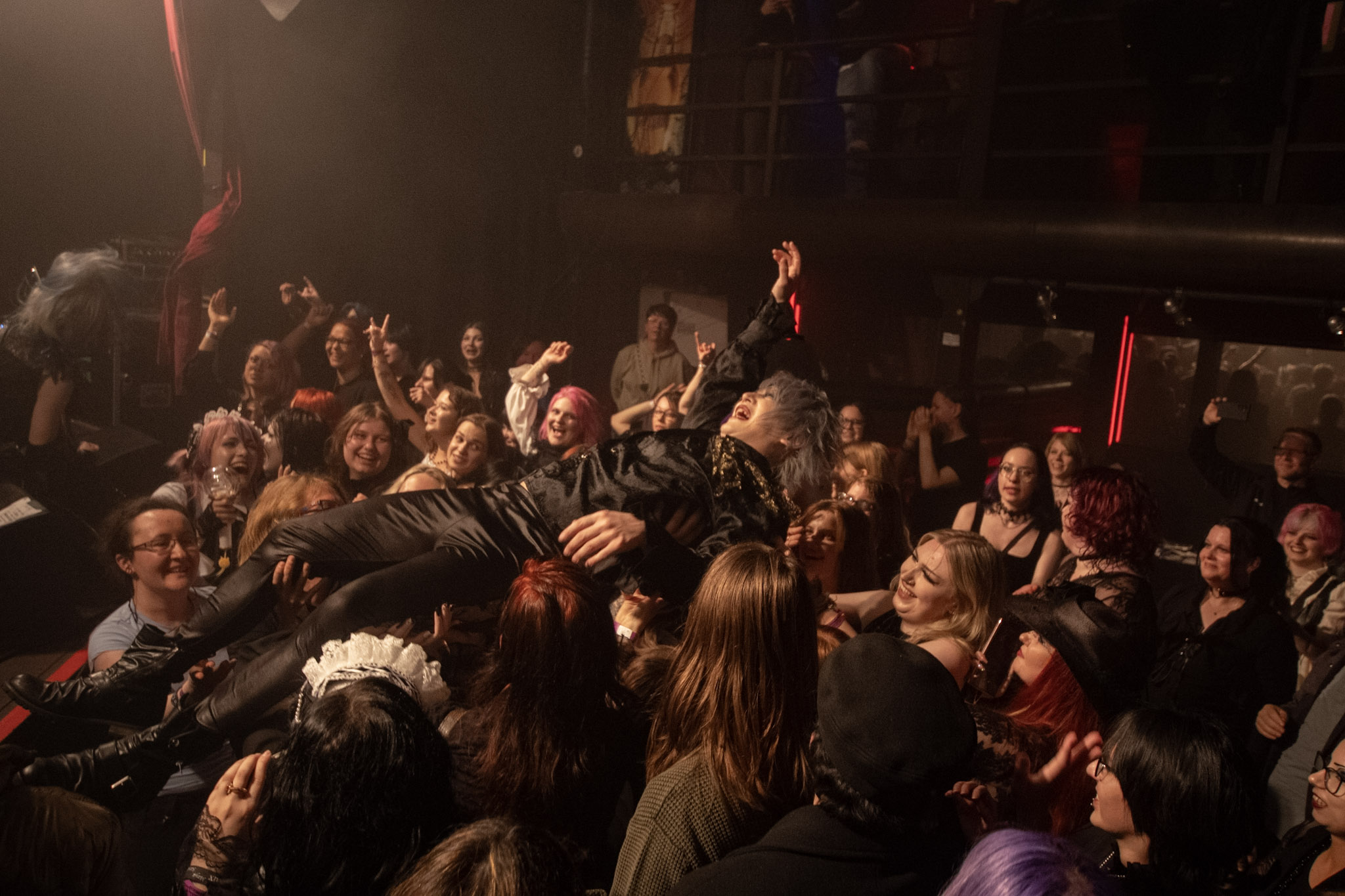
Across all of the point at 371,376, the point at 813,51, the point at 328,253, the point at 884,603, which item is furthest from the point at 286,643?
the point at 813,51

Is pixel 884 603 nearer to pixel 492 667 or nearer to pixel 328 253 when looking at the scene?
pixel 492 667

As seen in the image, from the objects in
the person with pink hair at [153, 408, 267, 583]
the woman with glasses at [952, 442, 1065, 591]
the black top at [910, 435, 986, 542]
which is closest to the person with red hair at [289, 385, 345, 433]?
the person with pink hair at [153, 408, 267, 583]

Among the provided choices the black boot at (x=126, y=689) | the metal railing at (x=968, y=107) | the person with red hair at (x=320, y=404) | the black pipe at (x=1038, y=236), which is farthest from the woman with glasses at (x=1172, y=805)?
the metal railing at (x=968, y=107)

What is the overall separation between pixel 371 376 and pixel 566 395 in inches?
59.0

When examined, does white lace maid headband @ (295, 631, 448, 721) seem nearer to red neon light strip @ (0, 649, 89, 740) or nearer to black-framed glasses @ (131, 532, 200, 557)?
black-framed glasses @ (131, 532, 200, 557)

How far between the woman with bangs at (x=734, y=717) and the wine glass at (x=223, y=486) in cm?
212

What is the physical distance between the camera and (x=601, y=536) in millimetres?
2395

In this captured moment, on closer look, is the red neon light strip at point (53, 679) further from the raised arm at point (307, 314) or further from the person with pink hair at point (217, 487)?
the raised arm at point (307, 314)

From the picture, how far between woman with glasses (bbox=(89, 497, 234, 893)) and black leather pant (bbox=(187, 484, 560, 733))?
0.18 metres

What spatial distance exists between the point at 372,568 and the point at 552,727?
1.04 meters

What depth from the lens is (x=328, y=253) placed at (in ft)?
18.4

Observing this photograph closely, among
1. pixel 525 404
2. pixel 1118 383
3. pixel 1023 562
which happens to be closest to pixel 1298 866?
pixel 1023 562

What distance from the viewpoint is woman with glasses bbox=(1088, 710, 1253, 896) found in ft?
5.00

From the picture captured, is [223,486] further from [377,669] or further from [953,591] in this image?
[953,591]
